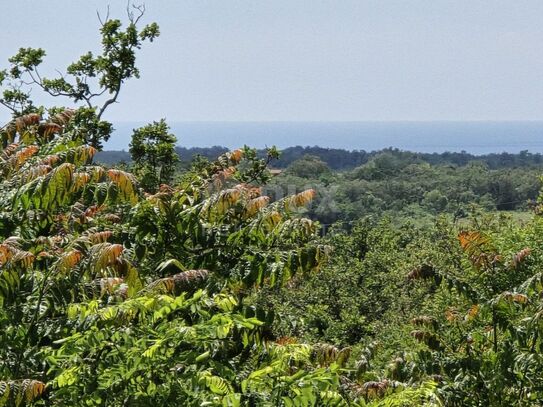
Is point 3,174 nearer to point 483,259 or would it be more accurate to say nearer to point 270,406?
point 270,406

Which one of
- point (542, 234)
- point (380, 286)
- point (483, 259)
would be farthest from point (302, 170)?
point (483, 259)

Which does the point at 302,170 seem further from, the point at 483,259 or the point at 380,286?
the point at 483,259

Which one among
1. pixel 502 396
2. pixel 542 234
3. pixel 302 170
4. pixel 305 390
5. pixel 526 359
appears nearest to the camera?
pixel 305 390

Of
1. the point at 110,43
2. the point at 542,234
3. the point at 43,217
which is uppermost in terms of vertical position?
the point at 110,43

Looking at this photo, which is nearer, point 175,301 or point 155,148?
point 175,301

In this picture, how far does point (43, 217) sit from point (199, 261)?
133 cm

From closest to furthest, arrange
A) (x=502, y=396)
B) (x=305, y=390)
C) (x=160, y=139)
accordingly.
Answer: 1. (x=305, y=390)
2. (x=502, y=396)
3. (x=160, y=139)

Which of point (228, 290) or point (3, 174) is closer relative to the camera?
point (228, 290)

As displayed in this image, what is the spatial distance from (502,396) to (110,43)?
1630 cm

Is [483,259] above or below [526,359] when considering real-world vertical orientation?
above

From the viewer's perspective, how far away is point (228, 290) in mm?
6328

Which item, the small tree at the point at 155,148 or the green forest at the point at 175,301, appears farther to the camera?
the small tree at the point at 155,148

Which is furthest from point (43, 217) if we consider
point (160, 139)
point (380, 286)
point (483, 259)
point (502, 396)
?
point (380, 286)

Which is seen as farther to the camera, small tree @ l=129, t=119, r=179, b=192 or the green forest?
small tree @ l=129, t=119, r=179, b=192
